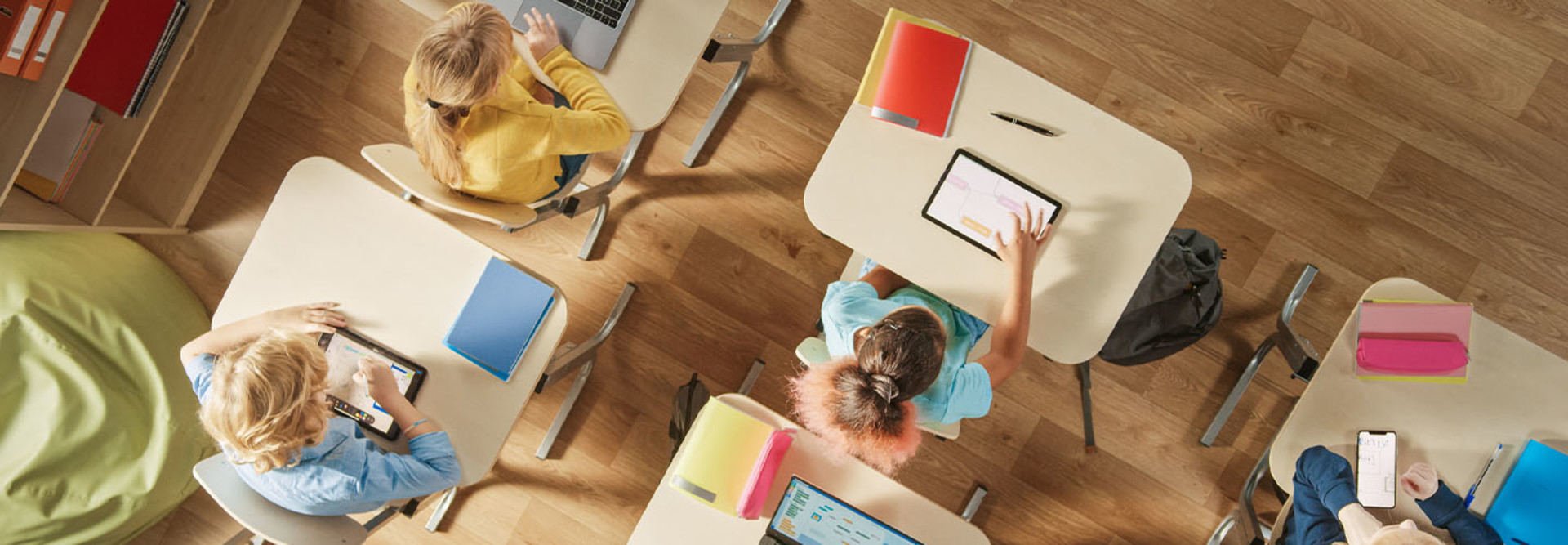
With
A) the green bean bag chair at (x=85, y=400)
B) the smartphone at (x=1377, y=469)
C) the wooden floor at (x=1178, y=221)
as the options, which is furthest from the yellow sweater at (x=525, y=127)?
the smartphone at (x=1377, y=469)

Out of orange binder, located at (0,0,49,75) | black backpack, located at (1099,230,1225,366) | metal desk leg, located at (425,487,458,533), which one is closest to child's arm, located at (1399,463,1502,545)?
black backpack, located at (1099,230,1225,366)

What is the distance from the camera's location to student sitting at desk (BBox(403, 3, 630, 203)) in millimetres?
1598

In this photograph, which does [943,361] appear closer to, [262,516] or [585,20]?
[585,20]

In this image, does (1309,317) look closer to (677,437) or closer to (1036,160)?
(1036,160)

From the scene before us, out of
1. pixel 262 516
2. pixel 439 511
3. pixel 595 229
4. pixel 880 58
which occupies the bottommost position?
pixel 439 511

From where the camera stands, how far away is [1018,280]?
169 centimetres

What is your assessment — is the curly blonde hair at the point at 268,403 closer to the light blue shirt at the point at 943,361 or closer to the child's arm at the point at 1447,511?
the light blue shirt at the point at 943,361

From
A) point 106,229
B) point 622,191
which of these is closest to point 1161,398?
point 622,191

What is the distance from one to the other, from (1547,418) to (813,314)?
173cm

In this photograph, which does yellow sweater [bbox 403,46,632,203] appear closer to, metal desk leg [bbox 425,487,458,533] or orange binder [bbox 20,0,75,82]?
orange binder [bbox 20,0,75,82]

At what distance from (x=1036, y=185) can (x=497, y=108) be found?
1141 mm

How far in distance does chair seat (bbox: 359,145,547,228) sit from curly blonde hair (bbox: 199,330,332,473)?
1.29ft

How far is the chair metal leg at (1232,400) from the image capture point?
237 centimetres

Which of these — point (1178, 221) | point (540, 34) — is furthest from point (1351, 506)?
point (540, 34)
